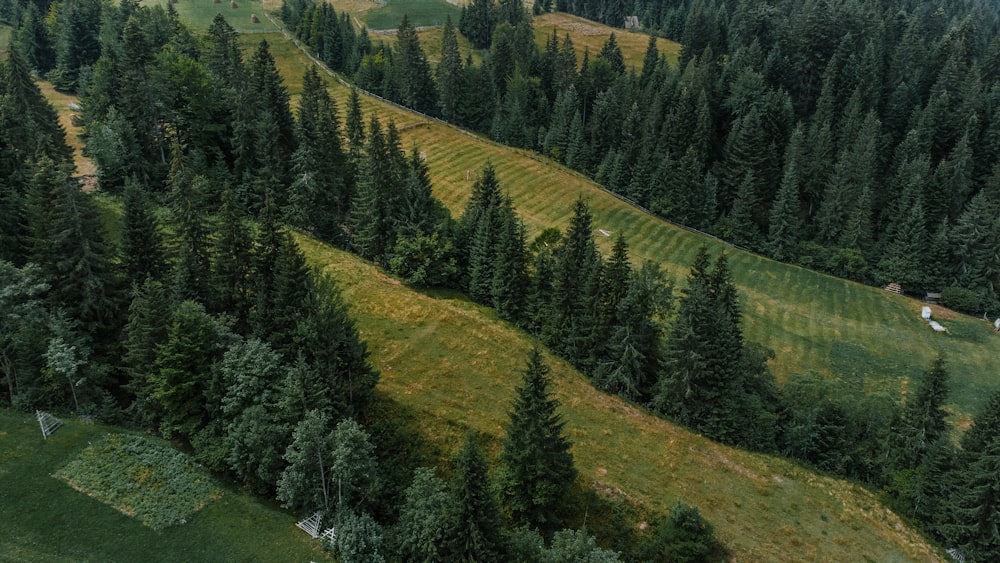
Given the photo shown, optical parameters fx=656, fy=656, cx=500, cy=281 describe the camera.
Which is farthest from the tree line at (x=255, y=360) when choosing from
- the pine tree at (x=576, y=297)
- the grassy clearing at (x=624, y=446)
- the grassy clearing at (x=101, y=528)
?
the pine tree at (x=576, y=297)

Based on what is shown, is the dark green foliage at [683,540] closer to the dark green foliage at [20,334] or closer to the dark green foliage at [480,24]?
the dark green foliage at [20,334]

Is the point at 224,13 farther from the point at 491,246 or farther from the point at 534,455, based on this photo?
the point at 534,455

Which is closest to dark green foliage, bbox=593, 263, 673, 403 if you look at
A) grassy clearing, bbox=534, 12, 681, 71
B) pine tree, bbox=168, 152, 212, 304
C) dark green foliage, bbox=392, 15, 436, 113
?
pine tree, bbox=168, 152, 212, 304

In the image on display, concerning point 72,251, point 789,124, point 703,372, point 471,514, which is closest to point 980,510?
point 703,372

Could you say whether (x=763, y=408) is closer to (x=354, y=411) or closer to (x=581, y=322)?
(x=581, y=322)

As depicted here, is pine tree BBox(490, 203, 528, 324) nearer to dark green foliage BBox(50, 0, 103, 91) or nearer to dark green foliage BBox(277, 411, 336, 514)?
dark green foliage BBox(277, 411, 336, 514)
